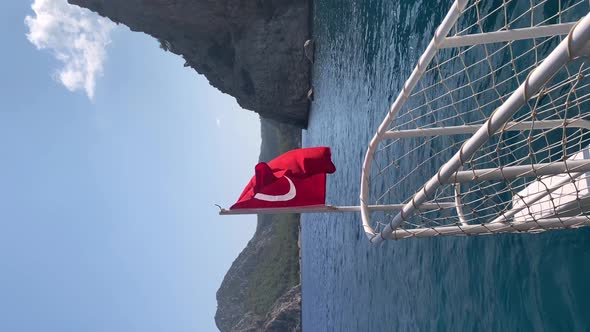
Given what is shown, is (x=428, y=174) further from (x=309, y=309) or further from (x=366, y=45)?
(x=309, y=309)

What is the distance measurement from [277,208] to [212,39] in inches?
1026

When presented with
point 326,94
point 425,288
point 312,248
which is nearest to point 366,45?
point 326,94

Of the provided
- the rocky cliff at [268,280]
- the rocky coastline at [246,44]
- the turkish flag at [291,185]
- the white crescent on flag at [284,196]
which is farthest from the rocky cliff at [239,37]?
the white crescent on flag at [284,196]

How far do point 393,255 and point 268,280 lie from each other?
1636 inches

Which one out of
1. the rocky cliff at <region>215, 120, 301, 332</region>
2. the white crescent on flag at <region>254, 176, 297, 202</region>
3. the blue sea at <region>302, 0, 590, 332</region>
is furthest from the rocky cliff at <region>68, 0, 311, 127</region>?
the white crescent on flag at <region>254, 176, 297, 202</region>

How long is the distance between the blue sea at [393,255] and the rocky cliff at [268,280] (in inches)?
425

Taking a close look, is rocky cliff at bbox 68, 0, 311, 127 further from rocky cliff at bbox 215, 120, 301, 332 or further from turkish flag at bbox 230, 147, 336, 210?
turkish flag at bbox 230, 147, 336, 210

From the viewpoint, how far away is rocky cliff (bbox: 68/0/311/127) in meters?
29.2

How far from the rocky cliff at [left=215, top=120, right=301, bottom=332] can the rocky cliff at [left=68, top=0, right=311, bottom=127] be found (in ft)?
46.7

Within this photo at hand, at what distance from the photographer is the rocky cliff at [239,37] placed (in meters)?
29.2

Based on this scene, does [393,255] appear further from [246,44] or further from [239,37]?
[239,37]

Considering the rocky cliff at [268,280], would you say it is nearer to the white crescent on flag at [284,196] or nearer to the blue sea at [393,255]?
the blue sea at [393,255]

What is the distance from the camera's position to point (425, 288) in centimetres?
989

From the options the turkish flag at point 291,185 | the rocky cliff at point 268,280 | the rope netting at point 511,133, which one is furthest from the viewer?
the rocky cliff at point 268,280
